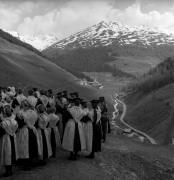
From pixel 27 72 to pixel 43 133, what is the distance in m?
53.3

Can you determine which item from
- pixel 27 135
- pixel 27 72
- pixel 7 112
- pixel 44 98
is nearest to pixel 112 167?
pixel 27 135

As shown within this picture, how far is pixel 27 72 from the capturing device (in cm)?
6912

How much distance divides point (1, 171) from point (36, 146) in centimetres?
177

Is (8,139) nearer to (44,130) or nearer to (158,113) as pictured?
(44,130)

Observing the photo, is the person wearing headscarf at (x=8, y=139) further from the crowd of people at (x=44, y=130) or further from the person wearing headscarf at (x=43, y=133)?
the person wearing headscarf at (x=43, y=133)

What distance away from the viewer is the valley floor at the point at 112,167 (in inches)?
632

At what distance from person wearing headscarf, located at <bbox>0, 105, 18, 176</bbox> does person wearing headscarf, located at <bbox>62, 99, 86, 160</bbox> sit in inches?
110

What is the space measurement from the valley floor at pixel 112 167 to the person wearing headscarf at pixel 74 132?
0.73 meters

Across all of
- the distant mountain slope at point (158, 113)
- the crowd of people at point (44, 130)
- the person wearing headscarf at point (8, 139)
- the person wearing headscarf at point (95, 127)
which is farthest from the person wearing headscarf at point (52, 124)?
the distant mountain slope at point (158, 113)

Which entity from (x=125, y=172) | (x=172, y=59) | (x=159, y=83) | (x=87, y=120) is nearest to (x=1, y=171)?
(x=87, y=120)

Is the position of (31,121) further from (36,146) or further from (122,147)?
(122,147)

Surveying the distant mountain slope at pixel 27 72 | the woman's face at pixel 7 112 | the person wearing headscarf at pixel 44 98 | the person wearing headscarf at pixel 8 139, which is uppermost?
the distant mountain slope at pixel 27 72

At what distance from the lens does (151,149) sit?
26.3 metres

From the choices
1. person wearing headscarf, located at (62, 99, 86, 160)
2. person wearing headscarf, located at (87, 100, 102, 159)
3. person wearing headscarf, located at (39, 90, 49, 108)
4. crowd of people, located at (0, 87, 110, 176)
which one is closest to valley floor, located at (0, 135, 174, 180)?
crowd of people, located at (0, 87, 110, 176)
